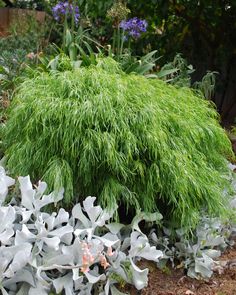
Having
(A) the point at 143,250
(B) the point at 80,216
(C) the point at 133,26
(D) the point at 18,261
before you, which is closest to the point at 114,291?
(A) the point at 143,250

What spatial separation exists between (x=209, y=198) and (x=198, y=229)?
22 cm

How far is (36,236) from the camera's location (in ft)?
7.93

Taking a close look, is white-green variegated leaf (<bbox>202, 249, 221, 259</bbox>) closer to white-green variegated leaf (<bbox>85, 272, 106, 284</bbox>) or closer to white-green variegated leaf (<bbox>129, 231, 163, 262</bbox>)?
white-green variegated leaf (<bbox>129, 231, 163, 262</bbox>)

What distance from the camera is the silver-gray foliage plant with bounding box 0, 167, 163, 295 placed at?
7.59ft

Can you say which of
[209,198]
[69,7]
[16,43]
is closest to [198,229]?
[209,198]

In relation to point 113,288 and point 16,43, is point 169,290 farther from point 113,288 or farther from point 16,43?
point 16,43

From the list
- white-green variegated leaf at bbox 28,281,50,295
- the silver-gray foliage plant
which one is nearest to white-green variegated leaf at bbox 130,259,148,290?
the silver-gray foliage plant

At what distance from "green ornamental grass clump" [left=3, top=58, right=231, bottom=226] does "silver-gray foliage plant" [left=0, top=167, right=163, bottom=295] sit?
0.16 m

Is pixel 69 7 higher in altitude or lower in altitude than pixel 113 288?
higher

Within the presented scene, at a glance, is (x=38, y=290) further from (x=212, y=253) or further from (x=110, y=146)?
(x=212, y=253)

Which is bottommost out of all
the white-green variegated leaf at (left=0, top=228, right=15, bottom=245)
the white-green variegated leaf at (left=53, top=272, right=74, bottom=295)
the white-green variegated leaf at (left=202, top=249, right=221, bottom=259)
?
the white-green variegated leaf at (left=53, top=272, right=74, bottom=295)

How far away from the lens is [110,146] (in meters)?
2.70

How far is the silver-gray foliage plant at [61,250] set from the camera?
2.31 m

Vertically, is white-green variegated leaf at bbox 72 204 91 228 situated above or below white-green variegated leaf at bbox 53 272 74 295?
above
